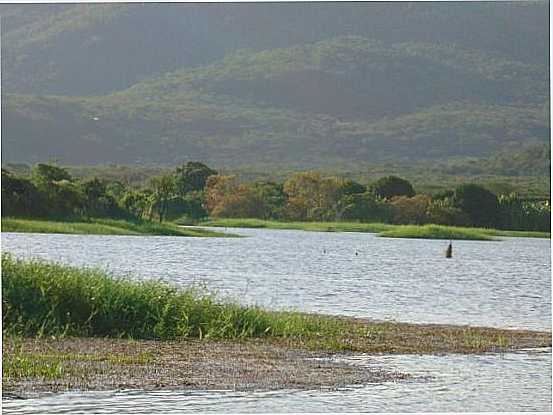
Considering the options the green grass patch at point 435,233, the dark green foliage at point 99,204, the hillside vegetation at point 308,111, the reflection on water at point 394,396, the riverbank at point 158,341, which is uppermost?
the hillside vegetation at point 308,111

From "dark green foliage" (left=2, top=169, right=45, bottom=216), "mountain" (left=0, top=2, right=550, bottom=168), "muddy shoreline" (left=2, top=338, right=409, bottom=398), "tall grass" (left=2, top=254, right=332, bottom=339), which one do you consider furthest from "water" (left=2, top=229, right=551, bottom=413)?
"mountain" (left=0, top=2, right=550, bottom=168)

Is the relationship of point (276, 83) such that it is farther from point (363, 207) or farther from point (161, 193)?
point (363, 207)

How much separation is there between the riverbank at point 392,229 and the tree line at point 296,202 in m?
0.11

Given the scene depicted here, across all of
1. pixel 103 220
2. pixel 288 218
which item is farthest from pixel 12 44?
pixel 288 218

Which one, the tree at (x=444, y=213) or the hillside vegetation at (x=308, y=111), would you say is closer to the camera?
the tree at (x=444, y=213)

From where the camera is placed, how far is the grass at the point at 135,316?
1000 cm

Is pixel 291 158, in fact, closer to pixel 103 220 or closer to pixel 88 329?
pixel 103 220

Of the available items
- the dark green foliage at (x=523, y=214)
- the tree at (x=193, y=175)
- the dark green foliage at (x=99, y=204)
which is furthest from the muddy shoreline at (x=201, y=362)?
the dark green foliage at (x=99, y=204)

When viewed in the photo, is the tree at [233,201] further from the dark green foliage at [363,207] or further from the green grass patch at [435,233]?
the green grass patch at [435,233]

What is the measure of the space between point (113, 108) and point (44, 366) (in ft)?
54.2

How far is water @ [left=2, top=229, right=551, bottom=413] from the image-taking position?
809cm

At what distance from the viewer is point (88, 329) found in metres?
10.1

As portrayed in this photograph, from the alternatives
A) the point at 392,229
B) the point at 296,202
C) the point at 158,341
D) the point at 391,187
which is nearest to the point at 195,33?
the point at 296,202

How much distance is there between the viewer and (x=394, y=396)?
27.8ft
